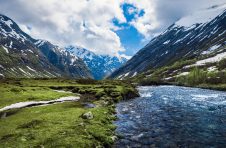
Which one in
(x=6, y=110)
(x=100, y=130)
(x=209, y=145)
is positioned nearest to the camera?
(x=209, y=145)

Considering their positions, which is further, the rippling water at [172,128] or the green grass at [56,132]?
the rippling water at [172,128]

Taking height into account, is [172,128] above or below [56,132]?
below

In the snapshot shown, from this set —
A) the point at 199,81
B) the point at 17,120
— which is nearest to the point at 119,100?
the point at 17,120

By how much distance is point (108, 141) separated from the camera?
125ft

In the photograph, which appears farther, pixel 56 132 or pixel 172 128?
pixel 172 128

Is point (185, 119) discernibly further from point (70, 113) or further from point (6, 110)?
point (6, 110)

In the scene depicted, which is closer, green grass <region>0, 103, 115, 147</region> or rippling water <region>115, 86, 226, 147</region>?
green grass <region>0, 103, 115, 147</region>

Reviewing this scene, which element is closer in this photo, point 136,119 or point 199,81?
point 136,119

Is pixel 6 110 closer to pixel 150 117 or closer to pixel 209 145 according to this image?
pixel 150 117

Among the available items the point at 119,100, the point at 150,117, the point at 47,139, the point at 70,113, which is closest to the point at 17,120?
the point at 70,113

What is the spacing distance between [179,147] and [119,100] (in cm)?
5812

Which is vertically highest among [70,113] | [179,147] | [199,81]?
Answer: [199,81]

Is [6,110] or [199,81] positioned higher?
[199,81]

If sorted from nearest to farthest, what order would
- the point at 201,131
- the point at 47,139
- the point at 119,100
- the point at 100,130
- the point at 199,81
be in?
the point at 47,139 → the point at 100,130 → the point at 201,131 → the point at 119,100 → the point at 199,81
